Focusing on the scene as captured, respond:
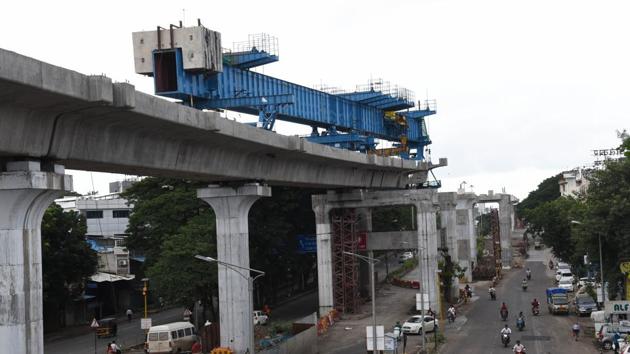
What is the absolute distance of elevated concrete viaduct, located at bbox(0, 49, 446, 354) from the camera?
23.3m

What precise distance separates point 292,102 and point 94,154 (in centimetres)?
1913

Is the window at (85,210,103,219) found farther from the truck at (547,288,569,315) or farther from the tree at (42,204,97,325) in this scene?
the truck at (547,288,569,315)

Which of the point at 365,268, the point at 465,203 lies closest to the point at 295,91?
the point at 365,268

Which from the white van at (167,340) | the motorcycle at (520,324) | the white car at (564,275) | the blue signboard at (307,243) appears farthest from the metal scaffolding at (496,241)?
the white van at (167,340)

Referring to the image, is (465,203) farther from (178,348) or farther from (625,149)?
(178,348)

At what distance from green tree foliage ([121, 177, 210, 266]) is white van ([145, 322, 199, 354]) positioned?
11572mm

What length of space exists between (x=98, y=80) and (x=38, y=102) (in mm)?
1730

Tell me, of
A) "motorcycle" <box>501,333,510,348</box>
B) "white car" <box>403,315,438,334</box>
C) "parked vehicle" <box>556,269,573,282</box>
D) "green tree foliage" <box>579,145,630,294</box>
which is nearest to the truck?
"green tree foliage" <box>579,145,630,294</box>

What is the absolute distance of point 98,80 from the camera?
24344mm

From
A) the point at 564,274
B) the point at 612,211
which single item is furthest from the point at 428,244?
the point at 564,274

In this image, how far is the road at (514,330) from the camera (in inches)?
1937

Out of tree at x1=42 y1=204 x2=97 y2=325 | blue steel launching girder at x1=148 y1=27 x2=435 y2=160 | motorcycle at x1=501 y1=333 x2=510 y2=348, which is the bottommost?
motorcycle at x1=501 y1=333 x2=510 y2=348

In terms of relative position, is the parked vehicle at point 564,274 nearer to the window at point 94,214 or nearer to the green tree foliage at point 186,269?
the green tree foliage at point 186,269

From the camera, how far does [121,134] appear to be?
29.9 m
